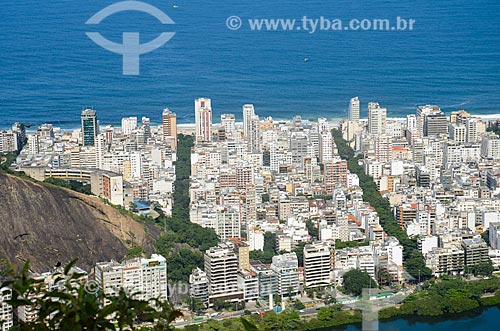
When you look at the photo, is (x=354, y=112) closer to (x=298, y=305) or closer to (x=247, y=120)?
(x=247, y=120)

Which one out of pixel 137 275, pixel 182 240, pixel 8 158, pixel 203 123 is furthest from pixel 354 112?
pixel 137 275

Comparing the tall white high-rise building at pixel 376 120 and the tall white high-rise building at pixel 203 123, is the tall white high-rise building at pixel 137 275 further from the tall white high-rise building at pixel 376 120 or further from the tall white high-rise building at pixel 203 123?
the tall white high-rise building at pixel 376 120

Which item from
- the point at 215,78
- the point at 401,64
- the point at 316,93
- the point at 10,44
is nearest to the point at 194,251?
the point at 316,93

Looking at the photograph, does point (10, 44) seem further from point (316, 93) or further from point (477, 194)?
point (477, 194)

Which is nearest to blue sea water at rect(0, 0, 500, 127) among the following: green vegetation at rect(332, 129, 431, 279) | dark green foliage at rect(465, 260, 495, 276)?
green vegetation at rect(332, 129, 431, 279)

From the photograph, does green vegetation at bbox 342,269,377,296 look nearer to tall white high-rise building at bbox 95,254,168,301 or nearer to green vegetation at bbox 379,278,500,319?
green vegetation at bbox 379,278,500,319

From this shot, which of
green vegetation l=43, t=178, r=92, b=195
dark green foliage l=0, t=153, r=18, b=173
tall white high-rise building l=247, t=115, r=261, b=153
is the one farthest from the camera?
tall white high-rise building l=247, t=115, r=261, b=153

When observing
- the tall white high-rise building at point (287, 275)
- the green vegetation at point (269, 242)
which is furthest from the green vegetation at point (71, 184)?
the tall white high-rise building at point (287, 275)
